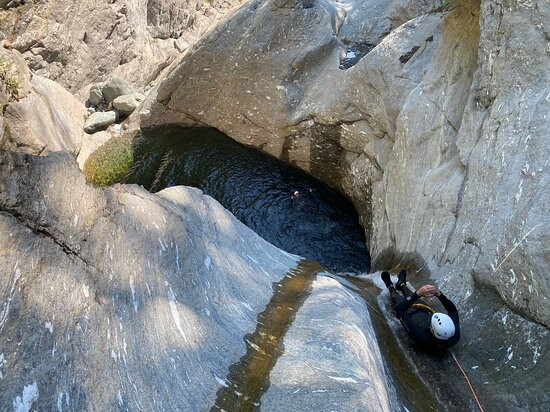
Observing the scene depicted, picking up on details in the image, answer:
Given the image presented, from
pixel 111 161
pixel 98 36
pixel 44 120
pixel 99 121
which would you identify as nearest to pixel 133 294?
pixel 44 120

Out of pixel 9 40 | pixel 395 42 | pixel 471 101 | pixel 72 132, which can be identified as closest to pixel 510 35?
pixel 471 101

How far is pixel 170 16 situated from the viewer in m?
22.1

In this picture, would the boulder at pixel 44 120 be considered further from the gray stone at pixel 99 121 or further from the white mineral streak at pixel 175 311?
the white mineral streak at pixel 175 311

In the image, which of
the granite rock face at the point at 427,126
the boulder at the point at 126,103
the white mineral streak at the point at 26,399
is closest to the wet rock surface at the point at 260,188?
the granite rock face at the point at 427,126

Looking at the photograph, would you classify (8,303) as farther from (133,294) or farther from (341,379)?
(341,379)

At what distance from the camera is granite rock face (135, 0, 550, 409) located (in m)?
5.65

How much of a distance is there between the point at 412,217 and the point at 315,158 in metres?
6.75

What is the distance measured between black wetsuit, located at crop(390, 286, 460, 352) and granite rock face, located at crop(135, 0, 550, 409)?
1.20ft

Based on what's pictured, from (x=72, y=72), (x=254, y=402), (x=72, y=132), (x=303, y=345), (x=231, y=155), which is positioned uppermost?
(x=254, y=402)

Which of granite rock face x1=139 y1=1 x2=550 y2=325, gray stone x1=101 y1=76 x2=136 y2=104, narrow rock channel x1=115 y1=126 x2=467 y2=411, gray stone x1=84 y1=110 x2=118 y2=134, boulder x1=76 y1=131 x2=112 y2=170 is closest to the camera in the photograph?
narrow rock channel x1=115 y1=126 x2=467 y2=411

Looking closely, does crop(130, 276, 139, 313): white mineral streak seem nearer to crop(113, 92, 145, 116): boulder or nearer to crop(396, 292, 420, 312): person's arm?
crop(396, 292, 420, 312): person's arm

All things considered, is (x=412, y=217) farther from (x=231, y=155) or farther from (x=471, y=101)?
(x=231, y=155)

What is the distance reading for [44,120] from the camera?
44.2 feet

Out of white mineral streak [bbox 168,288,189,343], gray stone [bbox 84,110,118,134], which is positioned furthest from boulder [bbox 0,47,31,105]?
white mineral streak [bbox 168,288,189,343]
